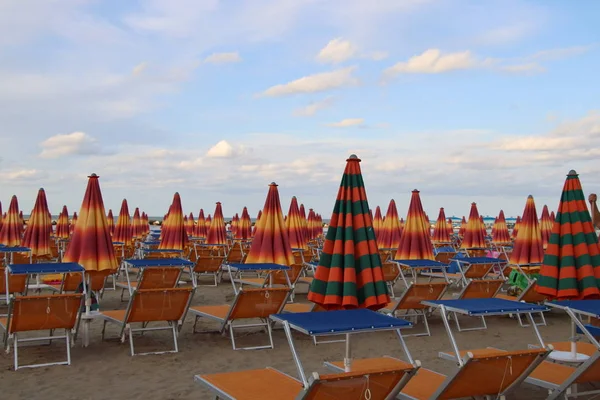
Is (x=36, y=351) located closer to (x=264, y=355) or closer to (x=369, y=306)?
(x=264, y=355)

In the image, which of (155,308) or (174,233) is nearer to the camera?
(155,308)

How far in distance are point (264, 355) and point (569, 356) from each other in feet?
9.98

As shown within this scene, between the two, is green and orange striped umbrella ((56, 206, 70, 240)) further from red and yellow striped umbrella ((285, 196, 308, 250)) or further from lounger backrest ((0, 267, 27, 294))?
lounger backrest ((0, 267, 27, 294))

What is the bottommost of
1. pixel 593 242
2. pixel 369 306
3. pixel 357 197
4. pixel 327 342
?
pixel 327 342

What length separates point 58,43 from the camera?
978 cm

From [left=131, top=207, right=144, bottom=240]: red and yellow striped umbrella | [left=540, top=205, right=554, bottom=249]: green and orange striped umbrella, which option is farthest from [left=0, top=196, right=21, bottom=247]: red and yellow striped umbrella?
[left=540, top=205, right=554, bottom=249]: green and orange striped umbrella

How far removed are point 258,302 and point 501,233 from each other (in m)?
15.2

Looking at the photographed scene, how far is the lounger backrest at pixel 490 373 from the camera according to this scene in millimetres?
3857

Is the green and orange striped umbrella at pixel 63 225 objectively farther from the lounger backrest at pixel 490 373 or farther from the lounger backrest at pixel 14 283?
the lounger backrest at pixel 490 373

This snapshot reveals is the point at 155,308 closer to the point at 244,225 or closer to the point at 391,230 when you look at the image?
the point at 391,230

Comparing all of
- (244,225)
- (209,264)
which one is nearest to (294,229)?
(209,264)

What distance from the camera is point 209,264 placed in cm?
1225

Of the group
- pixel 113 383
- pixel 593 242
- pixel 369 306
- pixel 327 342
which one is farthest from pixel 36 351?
pixel 593 242

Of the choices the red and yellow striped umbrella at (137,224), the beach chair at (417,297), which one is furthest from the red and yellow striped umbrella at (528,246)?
the red and yellow striped umbrella at (137,224)
